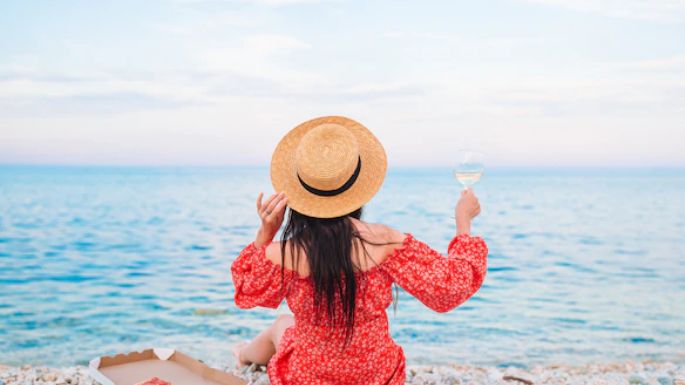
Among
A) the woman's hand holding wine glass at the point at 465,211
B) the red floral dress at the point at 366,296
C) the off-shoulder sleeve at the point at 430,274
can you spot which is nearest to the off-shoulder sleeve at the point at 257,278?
the red floral dress at the point at 366,296

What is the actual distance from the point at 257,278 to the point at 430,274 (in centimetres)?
82

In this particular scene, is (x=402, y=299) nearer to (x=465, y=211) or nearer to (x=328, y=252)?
(x=465, y=211)

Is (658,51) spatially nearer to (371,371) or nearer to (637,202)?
(637,202)

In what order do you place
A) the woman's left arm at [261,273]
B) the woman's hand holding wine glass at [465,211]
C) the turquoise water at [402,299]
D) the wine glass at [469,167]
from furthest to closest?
the turquoise water at [402,299] → the wine glass at [469,167] → the woman's hand holding wine glass at [465,211] → the woman's left arm at [261,273]

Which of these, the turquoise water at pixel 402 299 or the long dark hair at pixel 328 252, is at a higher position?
the long dark hair at pixel 328 252

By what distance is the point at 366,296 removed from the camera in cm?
307

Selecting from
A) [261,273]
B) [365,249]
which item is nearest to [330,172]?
[365,249]

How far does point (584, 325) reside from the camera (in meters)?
8.94

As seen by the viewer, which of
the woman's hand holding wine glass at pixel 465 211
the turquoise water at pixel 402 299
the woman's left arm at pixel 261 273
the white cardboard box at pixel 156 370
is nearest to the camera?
the woman's left arm at pixel 261 273

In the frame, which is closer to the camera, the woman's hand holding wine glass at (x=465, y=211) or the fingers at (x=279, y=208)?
the fingers at (x=279, y=208)

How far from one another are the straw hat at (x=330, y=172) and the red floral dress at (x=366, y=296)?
31 cm

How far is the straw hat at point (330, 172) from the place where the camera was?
9.60 feet

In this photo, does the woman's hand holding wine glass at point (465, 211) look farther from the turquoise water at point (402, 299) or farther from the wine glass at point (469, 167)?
the turquoise water at point (402, 299)

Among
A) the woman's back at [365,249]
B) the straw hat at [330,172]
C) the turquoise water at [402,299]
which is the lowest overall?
the turquoise water at [402,299]
